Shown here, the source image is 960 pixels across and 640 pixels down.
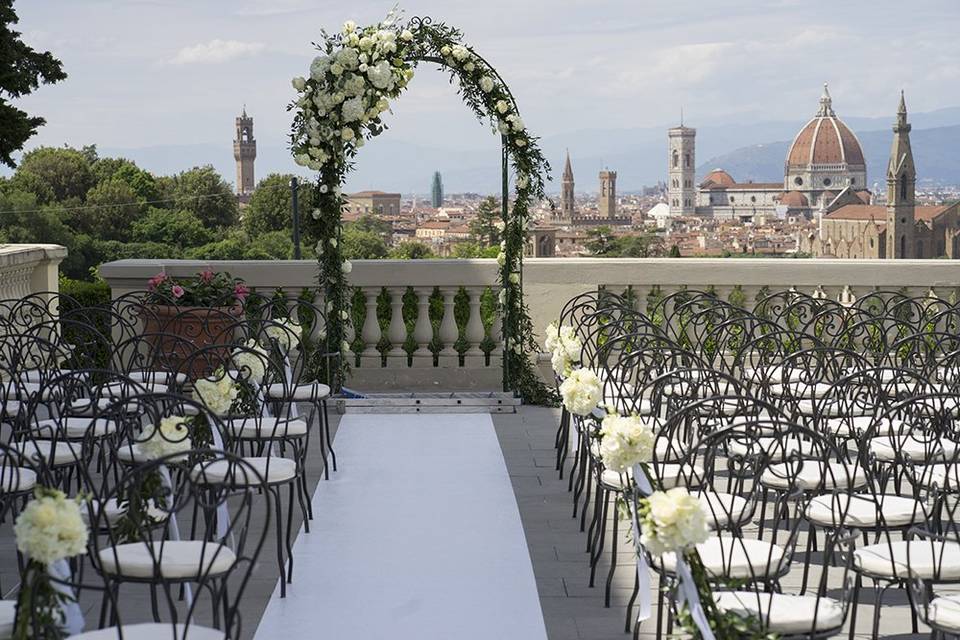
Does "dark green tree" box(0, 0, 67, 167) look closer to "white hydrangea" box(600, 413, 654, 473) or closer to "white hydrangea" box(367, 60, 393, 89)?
"white hydrangea" box(367, 60, 393, 89)

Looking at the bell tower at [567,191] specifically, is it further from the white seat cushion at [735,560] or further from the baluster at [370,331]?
the white seat cushion at [735,560]

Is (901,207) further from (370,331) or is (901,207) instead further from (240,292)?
(240,292)

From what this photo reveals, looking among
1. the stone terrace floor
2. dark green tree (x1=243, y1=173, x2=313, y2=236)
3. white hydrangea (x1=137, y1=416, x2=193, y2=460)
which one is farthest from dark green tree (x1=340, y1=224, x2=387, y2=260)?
white hydrangea (x1=137, y1=416, x2=193, y2=460)

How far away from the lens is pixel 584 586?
542cm

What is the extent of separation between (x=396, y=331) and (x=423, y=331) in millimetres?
218

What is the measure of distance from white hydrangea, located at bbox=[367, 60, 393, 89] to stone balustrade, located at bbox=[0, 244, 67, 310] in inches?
121

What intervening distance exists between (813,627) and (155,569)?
74.7 inches

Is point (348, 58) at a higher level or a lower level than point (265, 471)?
higher

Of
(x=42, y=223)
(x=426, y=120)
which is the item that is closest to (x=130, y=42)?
(x=426, y=120)

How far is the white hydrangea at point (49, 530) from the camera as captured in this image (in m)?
3.17

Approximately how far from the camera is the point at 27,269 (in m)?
10.8

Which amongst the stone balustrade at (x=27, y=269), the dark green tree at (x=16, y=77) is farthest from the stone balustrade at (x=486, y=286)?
the dark green tree at (x=16, y=77)

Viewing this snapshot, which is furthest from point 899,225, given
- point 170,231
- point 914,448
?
point 914,448

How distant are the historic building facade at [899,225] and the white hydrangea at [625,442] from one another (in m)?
130
